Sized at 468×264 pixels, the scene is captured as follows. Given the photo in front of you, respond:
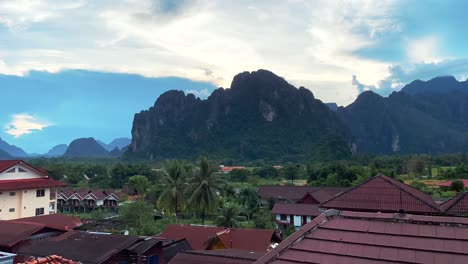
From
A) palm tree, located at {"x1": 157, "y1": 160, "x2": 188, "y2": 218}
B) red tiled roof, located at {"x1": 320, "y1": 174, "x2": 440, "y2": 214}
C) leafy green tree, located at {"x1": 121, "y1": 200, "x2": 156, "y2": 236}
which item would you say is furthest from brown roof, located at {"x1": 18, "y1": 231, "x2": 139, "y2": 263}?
palm tree, located at {"x1": 157, "y1": 160, "x2": 188, "y2": 218}

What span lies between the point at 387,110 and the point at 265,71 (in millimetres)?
52459

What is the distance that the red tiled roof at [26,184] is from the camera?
20.9m

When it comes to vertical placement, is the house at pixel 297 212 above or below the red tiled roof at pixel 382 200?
below

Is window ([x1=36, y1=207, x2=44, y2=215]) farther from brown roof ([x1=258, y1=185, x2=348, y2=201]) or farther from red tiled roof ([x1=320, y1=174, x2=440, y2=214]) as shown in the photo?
brown roof ([x1=258, y1=185, x2=348, y2=201])

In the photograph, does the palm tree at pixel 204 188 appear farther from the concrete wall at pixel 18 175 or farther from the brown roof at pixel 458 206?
the brown roof at pixel 458 206

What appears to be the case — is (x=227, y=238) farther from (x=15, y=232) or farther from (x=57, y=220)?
(x=57, y=220)

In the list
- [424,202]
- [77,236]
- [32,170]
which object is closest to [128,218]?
[32,170]

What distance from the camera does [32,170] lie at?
2333 centimetres

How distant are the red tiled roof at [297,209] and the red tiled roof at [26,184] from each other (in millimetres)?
18389

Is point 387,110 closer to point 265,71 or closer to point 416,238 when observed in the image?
point 265,71

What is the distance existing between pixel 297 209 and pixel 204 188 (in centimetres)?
1223

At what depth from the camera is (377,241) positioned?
3850mm

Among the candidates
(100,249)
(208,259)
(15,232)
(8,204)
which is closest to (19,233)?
(15,232)

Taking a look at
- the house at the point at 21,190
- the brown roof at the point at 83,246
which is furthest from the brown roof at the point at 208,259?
the house at the point at 21,190
